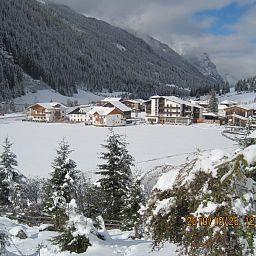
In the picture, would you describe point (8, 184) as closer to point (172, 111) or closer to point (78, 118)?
point (172, 111)

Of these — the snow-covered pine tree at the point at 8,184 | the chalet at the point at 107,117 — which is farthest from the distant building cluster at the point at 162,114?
the snow-covered pine tree at the point at 8,184

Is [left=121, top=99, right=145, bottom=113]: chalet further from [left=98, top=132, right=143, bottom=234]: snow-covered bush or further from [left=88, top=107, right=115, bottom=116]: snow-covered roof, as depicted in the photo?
[left=98, top=132, right=143, bottom=234]: snow-covered bush

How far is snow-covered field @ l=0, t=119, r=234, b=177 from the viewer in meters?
52.3

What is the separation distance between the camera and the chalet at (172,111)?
112 metres

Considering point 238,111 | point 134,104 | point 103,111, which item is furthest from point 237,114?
point 134,104

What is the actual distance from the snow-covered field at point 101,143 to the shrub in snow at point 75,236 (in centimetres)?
2973

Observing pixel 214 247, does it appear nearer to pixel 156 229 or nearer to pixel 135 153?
pixel 156 229

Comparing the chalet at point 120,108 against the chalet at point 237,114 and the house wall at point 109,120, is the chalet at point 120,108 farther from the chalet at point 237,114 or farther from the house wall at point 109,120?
the chalet at point 237,114

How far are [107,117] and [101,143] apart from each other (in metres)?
35.2

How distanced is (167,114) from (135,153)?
5495 centimetres

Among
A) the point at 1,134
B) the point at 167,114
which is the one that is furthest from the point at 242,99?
the point at 1,134

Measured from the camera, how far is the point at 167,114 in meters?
114

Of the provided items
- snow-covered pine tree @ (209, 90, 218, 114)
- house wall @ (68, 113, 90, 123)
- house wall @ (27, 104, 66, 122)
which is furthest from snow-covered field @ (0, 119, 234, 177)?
snow-covered pine tree @ (209, 90, 218, 114)

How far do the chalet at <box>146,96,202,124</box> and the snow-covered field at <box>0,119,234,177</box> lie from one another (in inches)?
637
